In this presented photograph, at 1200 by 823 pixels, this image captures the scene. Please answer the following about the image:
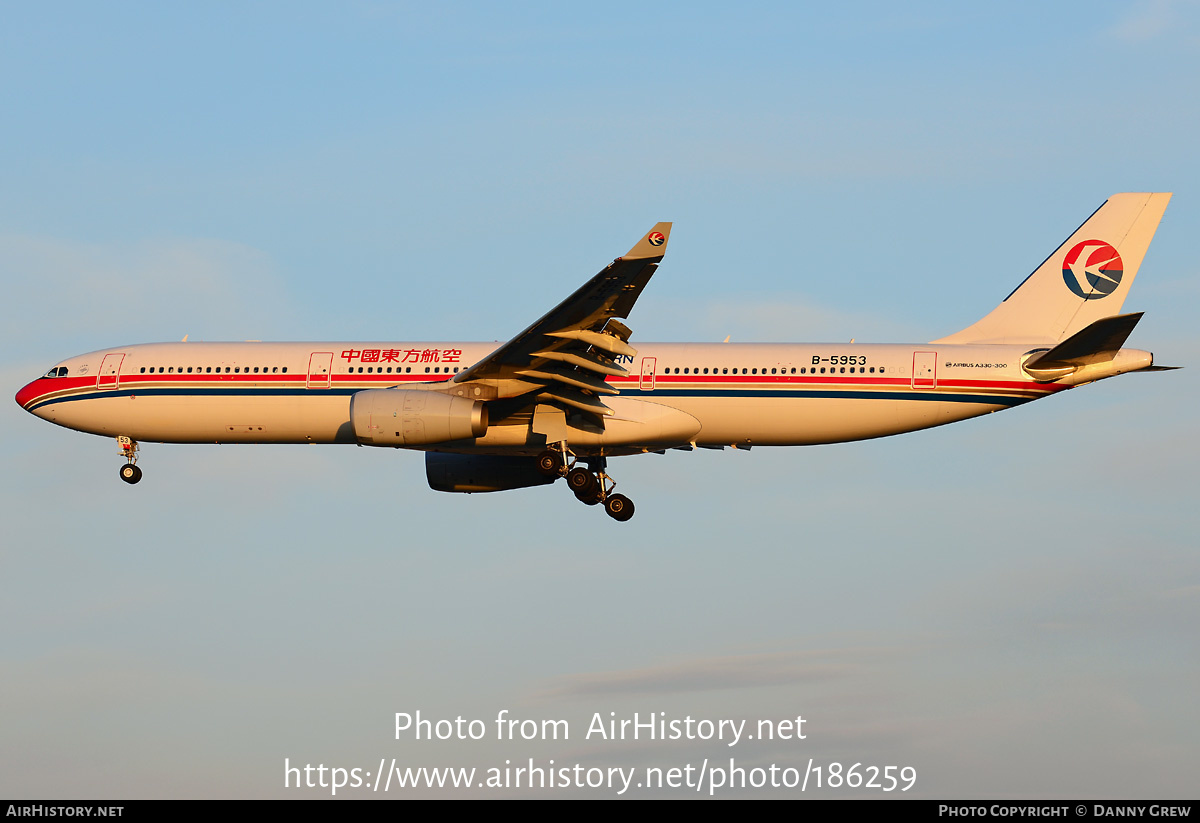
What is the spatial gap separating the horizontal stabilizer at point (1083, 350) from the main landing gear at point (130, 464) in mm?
25168

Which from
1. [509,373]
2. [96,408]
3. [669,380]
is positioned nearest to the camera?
[509,373]

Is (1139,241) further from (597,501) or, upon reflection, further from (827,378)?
(597,501)

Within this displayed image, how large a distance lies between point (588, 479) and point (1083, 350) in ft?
42.9

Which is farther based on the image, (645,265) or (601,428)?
(601,428)

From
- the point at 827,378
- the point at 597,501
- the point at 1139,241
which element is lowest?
the point at 597,501

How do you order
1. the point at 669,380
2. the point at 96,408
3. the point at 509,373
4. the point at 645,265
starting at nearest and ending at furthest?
1. the point at 645,265
2. the point at 509,373
3. the point at 669,380
4. the point at 96,408

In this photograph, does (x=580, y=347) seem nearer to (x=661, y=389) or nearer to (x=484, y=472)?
(x=661, y=389)

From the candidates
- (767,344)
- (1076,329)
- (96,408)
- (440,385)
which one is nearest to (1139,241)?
(1076,329)

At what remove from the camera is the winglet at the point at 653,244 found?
2992cm

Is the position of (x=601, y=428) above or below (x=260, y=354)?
below

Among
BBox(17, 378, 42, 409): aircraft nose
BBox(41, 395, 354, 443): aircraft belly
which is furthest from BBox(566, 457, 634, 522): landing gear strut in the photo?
BBox(17, 378, 42, 409): aircraft nose

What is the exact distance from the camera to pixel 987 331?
39219 mm

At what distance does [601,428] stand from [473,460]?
226 inches

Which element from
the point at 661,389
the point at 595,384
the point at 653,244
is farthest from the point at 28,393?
the point at 653,244
